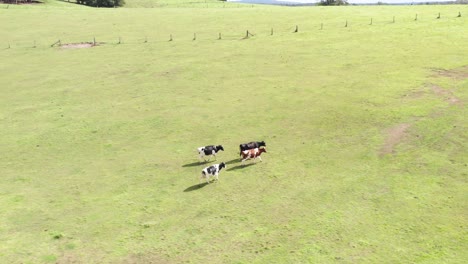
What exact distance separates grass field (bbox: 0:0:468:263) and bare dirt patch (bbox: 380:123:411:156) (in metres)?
0.12

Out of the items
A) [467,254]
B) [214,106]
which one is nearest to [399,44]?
[214,106]

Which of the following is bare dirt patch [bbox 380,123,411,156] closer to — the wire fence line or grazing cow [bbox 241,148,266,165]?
grazing cow [bbox 241,148,266,165]

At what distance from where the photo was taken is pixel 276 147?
25391 millimetres

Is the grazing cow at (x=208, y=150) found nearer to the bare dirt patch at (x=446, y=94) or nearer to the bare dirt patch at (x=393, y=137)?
the bare dirt patch at (x=393, y=137)

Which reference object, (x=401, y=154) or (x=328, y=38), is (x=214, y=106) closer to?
(x=401, y=154)

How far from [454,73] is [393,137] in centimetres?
1541

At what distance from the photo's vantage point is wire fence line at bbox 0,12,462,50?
186 ft

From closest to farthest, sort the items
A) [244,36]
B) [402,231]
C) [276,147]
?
[402,231]
[276,147]
[244,36]

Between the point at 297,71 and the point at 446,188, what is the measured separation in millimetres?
23071

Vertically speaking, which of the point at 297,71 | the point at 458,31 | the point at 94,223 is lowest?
the point at 94,223

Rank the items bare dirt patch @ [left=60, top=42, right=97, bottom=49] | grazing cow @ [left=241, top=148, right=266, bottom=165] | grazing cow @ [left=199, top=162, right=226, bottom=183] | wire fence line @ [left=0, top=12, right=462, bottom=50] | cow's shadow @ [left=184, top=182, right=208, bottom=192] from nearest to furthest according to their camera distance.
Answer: cow's shadow @ [left=184, top=182, right=208, bottom=192] < grazing cow @ [left=199, top=162, right=226, bottom=183] < grazing cow @ [left=241, top=148, right=266, bottom=165] < bare dirt patch @ [left=60, top=42, right=97, bottom=49] < wire fence line @ [left=0, top=12, right=462, bottom=50]

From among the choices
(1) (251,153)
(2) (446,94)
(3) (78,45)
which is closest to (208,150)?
(1) (251,153)

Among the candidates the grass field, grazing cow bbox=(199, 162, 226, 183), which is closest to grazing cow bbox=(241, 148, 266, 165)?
the grass field

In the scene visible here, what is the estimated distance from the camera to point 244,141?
26.6m
